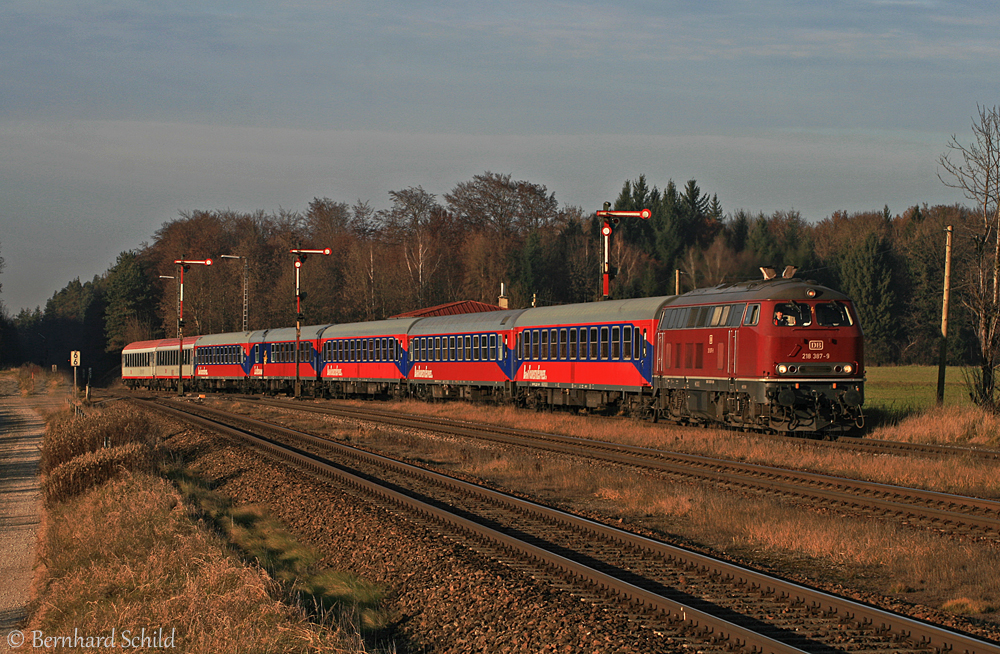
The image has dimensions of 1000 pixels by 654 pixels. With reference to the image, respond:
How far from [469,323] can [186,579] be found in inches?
965

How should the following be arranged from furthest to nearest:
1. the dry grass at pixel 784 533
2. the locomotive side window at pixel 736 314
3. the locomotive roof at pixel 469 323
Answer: the locomotive roof at pixel 469 323 < the locomotive side window at pixel 736 314 < the dry grass at pixel 784 533

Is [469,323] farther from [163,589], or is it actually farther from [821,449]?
[163,589]

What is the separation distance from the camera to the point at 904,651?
6.52 m

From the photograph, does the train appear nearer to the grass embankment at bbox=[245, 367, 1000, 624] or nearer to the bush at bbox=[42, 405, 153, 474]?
the grass embankment at bbox=[245, 367, 1000, 624]

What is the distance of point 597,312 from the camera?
2644cm

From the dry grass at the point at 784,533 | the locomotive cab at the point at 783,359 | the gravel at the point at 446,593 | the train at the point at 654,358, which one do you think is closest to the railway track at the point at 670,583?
the gravel at the point at 446,593

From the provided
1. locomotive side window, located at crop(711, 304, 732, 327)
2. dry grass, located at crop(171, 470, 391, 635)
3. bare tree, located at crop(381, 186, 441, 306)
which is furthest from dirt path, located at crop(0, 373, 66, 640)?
bare tree, located at crop(381, 186, 441, 306)

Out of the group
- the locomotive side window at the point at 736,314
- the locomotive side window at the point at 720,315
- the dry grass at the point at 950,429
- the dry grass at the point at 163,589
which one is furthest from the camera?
the locomotive side window at the point at 720,315

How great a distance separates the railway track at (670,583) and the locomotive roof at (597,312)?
428 inches

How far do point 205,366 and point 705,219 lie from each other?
65.9m

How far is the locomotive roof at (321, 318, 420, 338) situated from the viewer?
38.4 m

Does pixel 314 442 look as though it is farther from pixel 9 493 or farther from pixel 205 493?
pixel 9 493

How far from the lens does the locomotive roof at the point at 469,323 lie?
31438 mm

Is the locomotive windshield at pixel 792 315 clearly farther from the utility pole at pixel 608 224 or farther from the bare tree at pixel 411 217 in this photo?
the bare tree at pixel 411 217
